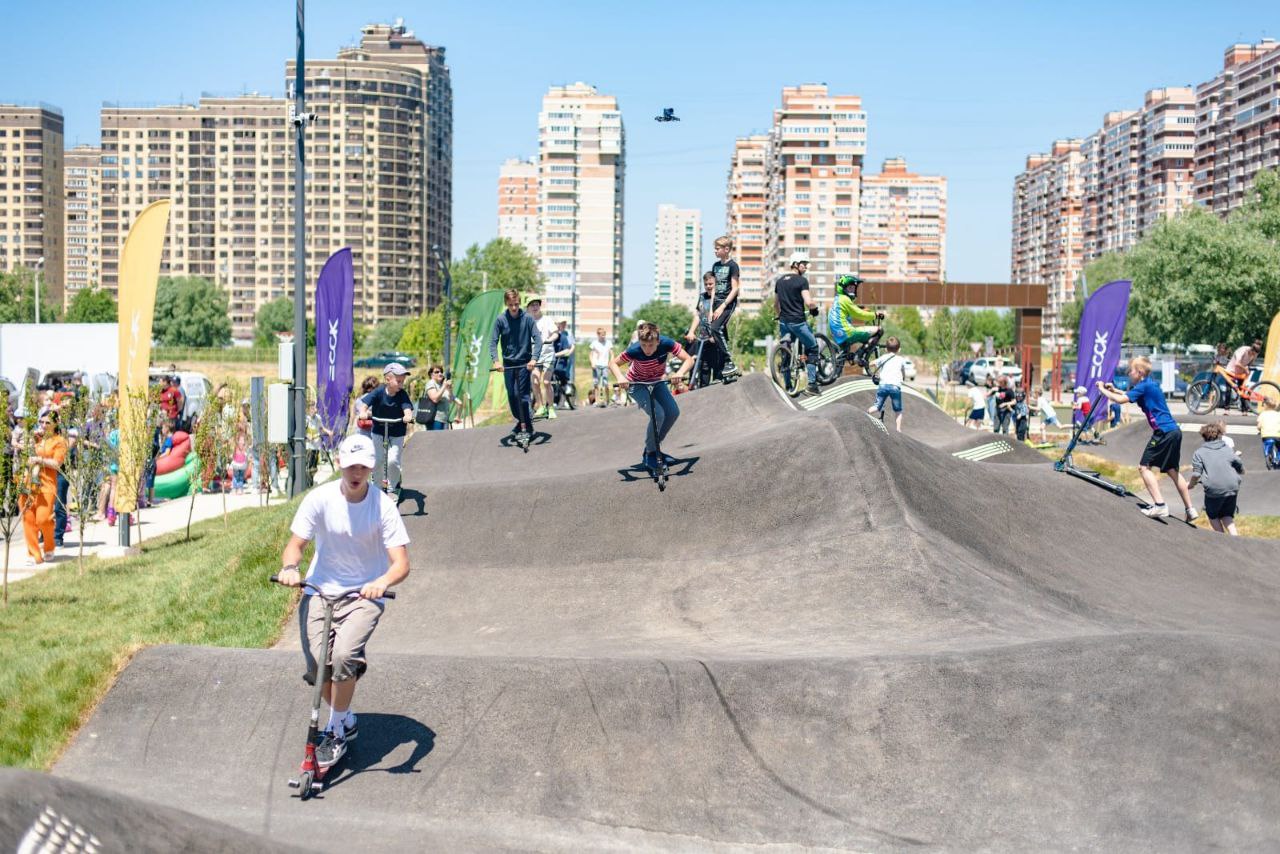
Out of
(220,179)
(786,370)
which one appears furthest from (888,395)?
(220,179)

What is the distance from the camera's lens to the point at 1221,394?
105 ft

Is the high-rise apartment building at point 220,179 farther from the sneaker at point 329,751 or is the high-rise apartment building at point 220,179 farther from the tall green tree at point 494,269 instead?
the sneaker at point 329,751

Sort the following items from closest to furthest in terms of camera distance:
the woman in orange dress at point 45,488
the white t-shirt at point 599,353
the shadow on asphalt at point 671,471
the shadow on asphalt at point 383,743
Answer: the shadow on asphalt at point 383,743
the shadow on asphalt at point 671,471
the woman in orange dress at point 45,488
the white t-shirt at point 599,353

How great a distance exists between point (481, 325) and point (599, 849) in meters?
21.9

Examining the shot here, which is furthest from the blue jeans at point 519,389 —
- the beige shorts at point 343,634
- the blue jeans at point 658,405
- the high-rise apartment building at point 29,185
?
the high-rise apartment building at point 29,185

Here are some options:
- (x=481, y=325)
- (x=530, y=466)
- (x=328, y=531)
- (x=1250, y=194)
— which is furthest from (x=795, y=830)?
(x=1250, y=194)

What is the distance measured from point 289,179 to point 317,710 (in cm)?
18122

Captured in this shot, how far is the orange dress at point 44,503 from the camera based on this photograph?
14.7 m

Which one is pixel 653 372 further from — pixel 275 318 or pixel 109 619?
pixel 275 318

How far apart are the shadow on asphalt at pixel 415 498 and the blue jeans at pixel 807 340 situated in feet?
22.0

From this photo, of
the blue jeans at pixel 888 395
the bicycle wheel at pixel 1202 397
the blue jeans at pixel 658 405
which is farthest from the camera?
the bicycle wheel at pixel 1202 397

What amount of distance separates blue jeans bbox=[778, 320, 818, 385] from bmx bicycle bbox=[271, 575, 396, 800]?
38.7 ft

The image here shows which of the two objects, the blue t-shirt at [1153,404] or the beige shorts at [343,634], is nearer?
the beige shorts at [343,634]

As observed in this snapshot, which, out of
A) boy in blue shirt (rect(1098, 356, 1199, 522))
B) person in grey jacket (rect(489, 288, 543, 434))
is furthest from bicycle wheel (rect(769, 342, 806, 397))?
boy in blue shirt (rect(1098, 356, 1199, 522))
